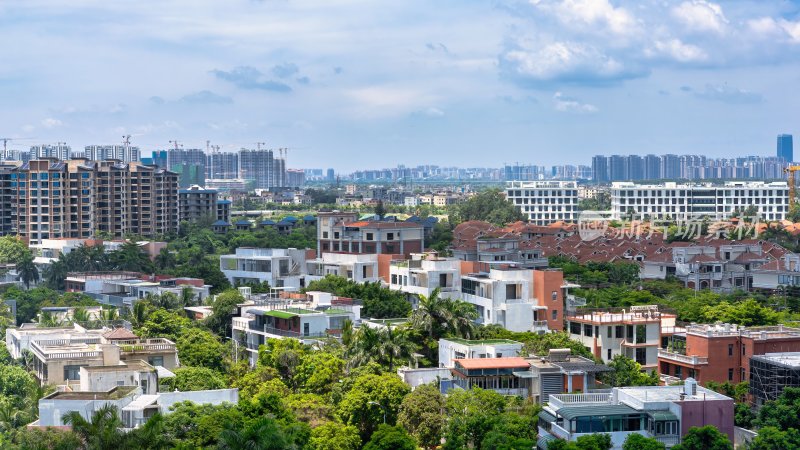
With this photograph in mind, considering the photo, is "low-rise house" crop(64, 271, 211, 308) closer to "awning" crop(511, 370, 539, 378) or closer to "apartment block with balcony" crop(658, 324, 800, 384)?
"awning" crop(511, 370, 539, 378)

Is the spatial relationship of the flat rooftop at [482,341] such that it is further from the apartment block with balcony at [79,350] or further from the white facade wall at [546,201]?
the white facade wall at [546,201]

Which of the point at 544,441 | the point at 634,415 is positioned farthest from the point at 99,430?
the point at 634,415

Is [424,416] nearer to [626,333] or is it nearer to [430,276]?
[626,333]

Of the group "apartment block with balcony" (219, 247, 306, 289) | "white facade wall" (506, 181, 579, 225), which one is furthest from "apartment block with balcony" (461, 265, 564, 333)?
"white facade wall" (506, 181, 579, 225)

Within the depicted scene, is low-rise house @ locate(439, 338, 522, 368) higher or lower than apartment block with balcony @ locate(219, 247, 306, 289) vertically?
lower

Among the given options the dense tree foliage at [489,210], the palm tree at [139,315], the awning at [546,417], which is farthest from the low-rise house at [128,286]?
the dense tree foliage at [489,210]
